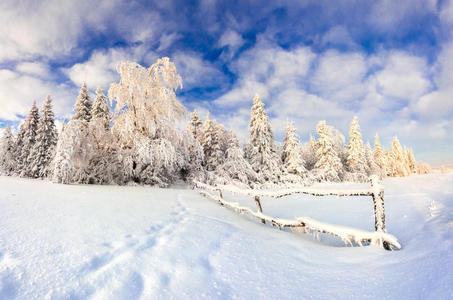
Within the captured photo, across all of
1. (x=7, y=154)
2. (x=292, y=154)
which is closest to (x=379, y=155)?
(x=292, y=154)

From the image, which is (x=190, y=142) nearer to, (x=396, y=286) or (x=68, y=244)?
(x=68, y=244)

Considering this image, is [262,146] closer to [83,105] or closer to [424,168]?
[83,105]

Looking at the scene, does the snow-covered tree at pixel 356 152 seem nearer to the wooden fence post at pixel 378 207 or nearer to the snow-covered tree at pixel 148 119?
the snow-covered tree at pixel 148 119

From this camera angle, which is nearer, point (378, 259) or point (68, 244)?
point (68, 244)

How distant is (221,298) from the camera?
68.3 inches

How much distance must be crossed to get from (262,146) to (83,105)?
19.2 meters

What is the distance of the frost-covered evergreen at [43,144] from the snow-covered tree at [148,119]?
15719 millimetres

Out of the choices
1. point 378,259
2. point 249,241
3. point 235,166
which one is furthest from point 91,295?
point 235,166

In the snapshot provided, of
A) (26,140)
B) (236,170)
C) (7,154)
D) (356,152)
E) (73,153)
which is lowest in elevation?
(236,170)

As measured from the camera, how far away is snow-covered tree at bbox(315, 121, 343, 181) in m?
22.5

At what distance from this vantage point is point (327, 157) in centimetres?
Answer: 2316

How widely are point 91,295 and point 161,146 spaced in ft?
27.9

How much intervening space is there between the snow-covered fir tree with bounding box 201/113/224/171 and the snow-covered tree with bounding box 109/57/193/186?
6.89m

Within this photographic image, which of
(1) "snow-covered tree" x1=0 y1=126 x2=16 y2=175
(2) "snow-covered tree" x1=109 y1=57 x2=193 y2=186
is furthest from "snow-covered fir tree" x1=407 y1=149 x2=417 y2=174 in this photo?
(1) "snow-covered tree" x1=0 y1=126 x2=16 y2=175
